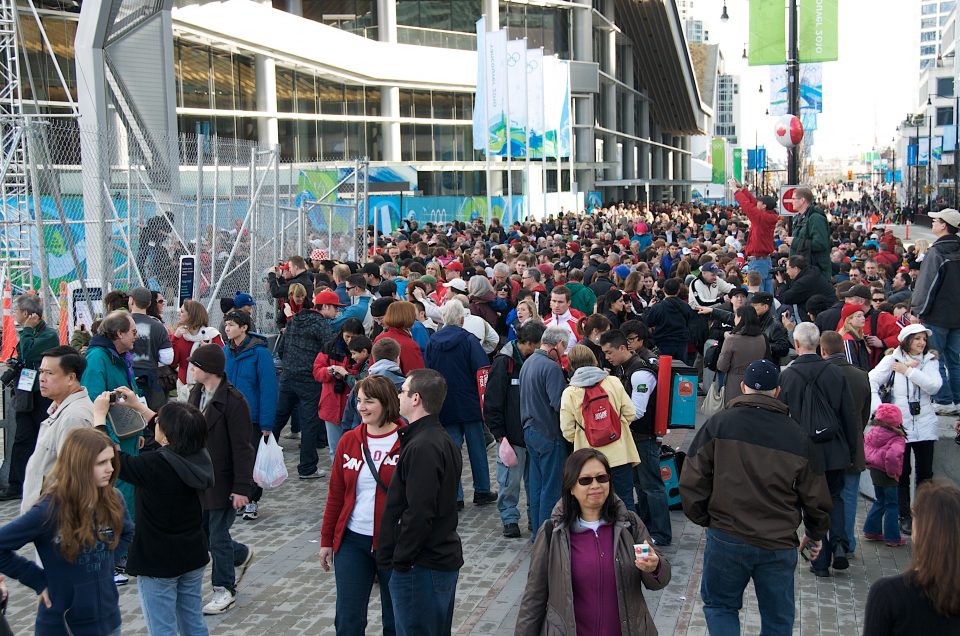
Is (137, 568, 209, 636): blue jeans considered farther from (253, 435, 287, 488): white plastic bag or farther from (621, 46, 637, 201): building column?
(621, 46, 637, 201): building column

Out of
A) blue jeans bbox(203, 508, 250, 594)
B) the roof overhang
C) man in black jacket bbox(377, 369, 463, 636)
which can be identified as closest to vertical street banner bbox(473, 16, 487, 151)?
blue jeans bbox(203, 508, 250, 594)

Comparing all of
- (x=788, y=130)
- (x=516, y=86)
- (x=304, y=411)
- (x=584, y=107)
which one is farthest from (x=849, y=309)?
(x=584, y=107)

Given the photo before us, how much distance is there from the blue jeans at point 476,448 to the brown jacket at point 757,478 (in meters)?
3.91

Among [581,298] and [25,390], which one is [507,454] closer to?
[25,390]

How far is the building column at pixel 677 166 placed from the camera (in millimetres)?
92250

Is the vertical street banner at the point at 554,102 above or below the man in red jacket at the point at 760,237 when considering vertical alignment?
above

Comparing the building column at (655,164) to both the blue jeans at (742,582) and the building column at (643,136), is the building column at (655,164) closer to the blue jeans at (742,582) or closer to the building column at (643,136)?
the building column at (643,136)

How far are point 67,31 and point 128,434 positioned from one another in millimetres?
30126

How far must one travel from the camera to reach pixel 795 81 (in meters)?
17.1

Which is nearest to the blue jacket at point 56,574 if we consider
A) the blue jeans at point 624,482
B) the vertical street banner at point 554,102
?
the blue jeans at point 624,482

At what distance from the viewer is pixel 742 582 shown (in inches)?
201

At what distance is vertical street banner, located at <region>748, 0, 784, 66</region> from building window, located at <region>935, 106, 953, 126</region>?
86.4 metres

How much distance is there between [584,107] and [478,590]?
52.3m

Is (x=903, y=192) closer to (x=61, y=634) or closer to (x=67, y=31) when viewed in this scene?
(x=67, y=31)
